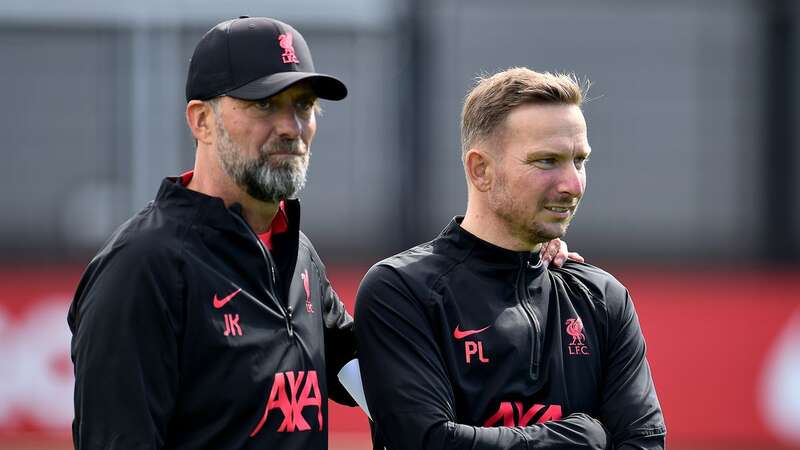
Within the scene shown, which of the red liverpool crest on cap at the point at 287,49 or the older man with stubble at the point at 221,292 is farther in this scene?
the red liverpool crest on cap at the point at 287,49

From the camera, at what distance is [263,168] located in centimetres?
265

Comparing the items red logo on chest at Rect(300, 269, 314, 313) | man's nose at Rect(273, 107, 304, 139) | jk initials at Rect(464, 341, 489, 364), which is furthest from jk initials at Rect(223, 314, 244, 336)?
jk initials at Rect(464, 341, 489, 364)

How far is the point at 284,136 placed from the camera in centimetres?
267

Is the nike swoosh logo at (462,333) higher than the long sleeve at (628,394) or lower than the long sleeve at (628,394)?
higher

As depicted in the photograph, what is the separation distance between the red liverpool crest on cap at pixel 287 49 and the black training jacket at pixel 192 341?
33 centimetres

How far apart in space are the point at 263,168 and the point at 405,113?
5.27m

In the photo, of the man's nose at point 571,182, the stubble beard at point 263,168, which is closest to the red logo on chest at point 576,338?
the man's nose at point 571,182

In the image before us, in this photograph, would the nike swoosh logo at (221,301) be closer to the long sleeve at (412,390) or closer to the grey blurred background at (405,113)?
the long sleeve at (412,390)

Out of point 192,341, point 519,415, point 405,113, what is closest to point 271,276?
point 192,341

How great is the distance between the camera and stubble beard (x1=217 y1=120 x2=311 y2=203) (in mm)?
2652

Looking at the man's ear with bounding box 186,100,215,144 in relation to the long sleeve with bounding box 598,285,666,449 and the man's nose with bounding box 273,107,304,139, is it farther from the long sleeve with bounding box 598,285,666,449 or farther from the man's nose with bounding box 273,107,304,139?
the long sleeve with bounding box 598,285,666,449

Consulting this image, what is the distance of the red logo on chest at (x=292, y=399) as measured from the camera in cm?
259

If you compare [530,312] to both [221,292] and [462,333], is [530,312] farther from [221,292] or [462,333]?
[221,292]

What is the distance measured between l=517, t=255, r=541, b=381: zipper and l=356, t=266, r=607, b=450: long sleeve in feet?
0.44
